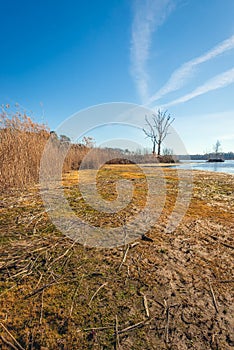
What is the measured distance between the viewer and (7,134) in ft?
10.4

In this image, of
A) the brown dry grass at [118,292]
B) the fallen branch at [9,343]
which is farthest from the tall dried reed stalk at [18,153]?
the fallen branch at [9,343]

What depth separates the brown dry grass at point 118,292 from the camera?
0.64m

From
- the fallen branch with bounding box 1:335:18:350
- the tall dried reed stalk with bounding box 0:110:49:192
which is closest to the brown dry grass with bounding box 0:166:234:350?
the fallen branch with bounding box 1:335:18:350

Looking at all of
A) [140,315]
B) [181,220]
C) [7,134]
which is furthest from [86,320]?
[7,134]

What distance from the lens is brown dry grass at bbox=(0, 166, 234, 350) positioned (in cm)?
64

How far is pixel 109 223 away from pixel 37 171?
3.06 m

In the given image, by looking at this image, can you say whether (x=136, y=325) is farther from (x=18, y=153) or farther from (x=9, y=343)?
(x=18, y=153)

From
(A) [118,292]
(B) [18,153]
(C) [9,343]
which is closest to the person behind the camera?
(C) [9,343]

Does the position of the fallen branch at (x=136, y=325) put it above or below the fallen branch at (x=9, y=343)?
below

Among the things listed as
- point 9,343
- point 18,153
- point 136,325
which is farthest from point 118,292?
point 18,153

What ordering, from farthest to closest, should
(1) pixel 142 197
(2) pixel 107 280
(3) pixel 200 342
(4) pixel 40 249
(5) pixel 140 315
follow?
(1) pixel 142 197 → (4) pixel 40 249 → (2) pixel 107 280 → (5) pixel 140 315 → (3) pixel 200 342

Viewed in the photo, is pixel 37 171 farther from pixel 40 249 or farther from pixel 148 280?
pixel 148 280

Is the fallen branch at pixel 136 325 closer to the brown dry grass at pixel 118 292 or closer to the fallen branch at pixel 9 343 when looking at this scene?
the brown dry grass at pixel 118 292

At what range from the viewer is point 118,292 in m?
0.85
